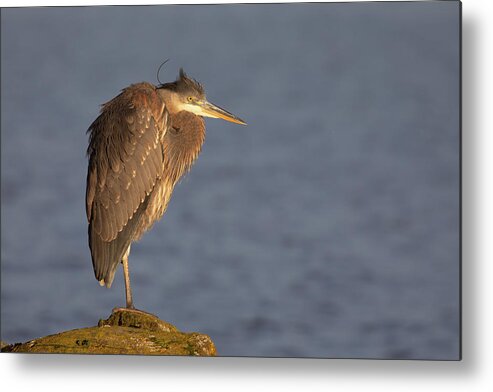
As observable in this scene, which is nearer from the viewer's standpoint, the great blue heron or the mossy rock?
the mossy rock

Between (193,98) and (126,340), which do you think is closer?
(126,340)

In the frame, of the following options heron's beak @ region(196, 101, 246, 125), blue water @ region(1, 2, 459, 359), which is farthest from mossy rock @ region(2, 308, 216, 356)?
heron's beak @ region(196, 101, 246, 125)

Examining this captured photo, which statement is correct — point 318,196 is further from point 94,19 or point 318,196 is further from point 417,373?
point 94,19

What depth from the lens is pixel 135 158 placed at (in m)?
3.80

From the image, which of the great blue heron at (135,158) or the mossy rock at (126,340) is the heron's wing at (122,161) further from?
the mossy rock at (126,340)

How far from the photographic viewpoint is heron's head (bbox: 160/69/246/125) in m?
3.70

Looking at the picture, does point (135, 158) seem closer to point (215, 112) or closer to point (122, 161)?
point (122, 161)

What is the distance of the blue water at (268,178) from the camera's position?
11.6 feet

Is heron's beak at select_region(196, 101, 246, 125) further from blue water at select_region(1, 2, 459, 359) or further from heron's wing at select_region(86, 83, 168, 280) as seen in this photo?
heron's wing at select_region(86, 83, 168, 280)

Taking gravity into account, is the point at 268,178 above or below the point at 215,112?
below

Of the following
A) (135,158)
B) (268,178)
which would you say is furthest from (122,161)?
(268,178)

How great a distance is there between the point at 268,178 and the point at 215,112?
0.32m

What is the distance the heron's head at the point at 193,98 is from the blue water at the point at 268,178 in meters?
0.03

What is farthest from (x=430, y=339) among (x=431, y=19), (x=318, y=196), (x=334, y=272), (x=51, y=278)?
(x=51, y=278)
